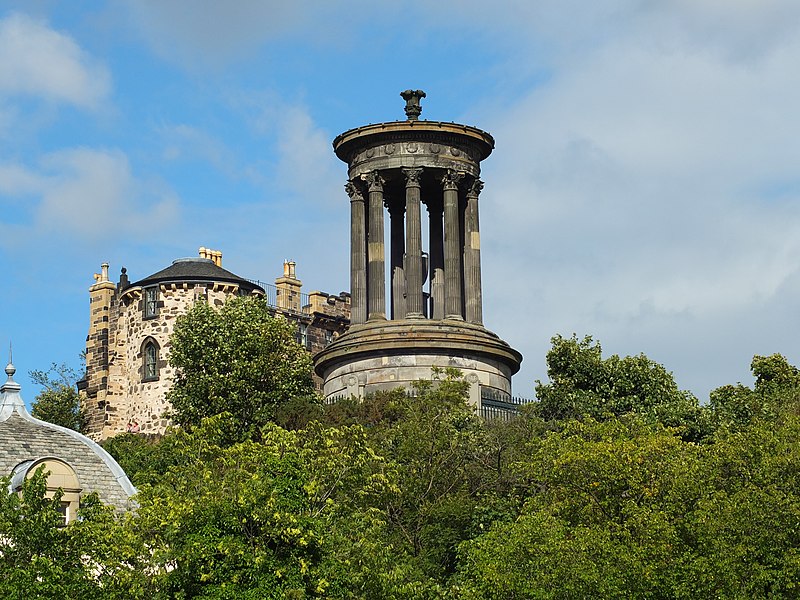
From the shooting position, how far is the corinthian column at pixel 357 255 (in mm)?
71125

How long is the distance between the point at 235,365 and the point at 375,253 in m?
6.69

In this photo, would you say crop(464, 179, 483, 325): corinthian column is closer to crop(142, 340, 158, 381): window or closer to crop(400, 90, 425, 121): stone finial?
crop(400, 90, 425, 121): stone finial

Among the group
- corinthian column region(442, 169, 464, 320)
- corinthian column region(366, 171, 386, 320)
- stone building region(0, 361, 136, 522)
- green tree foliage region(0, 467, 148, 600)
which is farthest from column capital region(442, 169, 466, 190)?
green tree foliage region(0, 467, 148, 600)

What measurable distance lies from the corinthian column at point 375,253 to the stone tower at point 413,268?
4cm

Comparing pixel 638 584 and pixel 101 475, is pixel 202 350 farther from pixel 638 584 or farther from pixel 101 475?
pixel 638 584

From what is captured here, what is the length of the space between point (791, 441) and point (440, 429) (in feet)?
36.5

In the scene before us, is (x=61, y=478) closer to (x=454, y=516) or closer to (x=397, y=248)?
(x=454, y=516)

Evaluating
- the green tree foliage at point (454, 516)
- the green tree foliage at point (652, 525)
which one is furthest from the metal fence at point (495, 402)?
the green tree foliage at point (652, 525)

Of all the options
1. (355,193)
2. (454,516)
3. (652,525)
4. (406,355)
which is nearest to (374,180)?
(355,193)

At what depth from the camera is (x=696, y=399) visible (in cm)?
6384

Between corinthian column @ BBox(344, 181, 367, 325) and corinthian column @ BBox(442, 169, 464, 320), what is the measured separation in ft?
9.83

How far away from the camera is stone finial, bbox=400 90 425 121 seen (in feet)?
238

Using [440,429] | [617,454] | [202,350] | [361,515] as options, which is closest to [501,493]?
[440,429]

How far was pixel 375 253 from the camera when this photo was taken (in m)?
71.0
